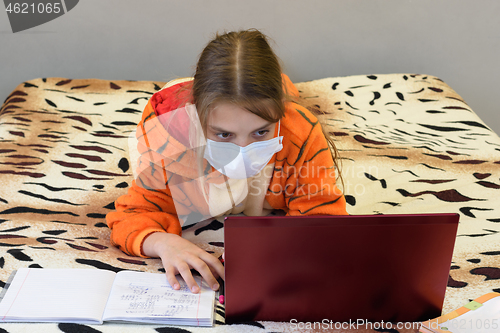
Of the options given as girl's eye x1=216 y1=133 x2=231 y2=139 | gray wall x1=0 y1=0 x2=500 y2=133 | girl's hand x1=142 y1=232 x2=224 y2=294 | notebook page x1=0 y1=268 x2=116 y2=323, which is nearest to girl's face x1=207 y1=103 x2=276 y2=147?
girl's eye x1=216 y1=133 x2=231 y2=139

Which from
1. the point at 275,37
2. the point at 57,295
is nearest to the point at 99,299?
the point at 57,295

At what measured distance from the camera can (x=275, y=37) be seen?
79.4 inches

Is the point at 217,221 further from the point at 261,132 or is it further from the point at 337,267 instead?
the point at 337,267

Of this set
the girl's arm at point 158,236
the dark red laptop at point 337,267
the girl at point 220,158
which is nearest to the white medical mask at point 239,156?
the girl at point 220,158

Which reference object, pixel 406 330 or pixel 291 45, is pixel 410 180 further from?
pixel 291 45

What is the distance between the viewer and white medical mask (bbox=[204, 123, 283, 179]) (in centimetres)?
85

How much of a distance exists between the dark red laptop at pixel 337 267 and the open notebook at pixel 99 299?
3.5 inches

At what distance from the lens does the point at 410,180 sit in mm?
1251

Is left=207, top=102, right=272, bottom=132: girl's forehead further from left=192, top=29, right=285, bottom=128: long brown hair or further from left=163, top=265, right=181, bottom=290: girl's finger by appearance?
left=163, top=265, right=181, bottom=290: girl's finger

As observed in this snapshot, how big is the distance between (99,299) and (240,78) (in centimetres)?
48

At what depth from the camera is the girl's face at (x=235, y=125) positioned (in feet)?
2.59

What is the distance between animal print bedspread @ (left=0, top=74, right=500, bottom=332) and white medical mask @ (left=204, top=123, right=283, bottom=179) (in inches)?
8.0

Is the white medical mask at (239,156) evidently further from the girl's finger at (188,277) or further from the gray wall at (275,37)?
the gray wall at (275,37)

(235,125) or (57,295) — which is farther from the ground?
(235,125)
